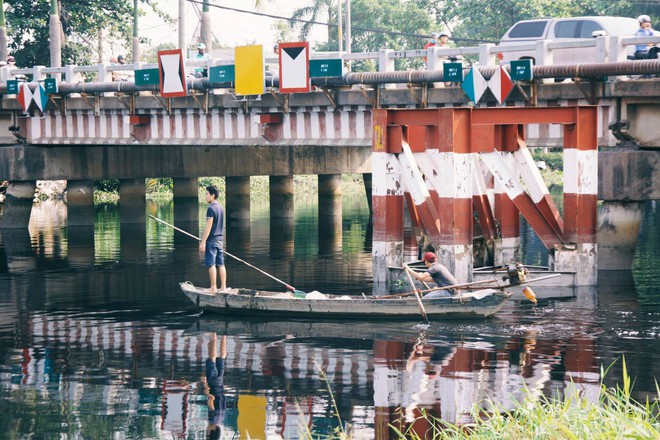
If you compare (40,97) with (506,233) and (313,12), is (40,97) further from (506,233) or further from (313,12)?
(313,12)

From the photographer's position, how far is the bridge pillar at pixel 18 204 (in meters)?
47.3

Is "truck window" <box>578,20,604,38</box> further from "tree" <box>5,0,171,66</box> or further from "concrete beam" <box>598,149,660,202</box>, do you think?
"tree" <box>5,0,171,66</box>

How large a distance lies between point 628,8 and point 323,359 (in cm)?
6721

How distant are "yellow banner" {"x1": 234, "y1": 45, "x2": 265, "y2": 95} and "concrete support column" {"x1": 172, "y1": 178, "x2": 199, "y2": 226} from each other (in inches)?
699

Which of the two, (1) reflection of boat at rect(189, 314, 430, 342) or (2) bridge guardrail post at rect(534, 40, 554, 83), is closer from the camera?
(1) reflection of boat at rect(189, 314, 430, 342)

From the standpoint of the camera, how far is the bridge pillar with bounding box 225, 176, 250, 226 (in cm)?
5388

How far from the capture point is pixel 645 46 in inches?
1225

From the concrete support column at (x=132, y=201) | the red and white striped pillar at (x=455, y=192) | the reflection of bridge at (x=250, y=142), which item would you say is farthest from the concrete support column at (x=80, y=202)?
the red and white striped pillar at (x=455, y=192)

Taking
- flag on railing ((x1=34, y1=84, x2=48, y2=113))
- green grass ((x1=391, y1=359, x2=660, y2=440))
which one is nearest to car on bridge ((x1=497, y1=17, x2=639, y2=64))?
flag on railing ((x1=34, y1=84, x2=48, y2=113))

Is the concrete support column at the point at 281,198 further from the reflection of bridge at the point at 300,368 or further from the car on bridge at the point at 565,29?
the reflection of bridge at the point at 300,368

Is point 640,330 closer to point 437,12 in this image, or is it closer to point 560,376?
point 560,376

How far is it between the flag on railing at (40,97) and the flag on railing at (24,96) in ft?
1.04

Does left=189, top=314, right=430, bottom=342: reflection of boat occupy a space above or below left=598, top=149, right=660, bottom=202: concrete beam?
below

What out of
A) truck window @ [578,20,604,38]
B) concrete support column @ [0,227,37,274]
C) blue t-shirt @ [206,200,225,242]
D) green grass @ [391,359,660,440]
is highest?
truck window @ [578,20,604,38]
